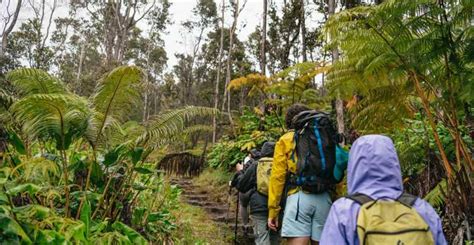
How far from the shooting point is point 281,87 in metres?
7.84

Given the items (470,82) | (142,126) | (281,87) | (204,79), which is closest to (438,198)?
(470,82)

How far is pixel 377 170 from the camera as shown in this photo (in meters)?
1.71

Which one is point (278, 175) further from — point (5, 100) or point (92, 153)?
point (5, 100)

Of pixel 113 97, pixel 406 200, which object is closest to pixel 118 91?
pixel 113 97

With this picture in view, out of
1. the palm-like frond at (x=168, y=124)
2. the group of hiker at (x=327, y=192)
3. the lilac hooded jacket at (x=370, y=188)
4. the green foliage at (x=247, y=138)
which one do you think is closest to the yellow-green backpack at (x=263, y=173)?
the group of hiker at (x=327, y=192)

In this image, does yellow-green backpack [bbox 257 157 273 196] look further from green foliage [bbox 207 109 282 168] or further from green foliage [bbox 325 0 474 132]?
green foliage [bbox 207 109 282 168]

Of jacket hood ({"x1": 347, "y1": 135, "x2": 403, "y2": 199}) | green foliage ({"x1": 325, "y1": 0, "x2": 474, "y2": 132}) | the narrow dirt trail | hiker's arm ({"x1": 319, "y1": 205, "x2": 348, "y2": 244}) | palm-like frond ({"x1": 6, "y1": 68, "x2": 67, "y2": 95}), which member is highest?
green foliage ({"x1": 325, "y1": 0, "x2": 474, "y2": 132})

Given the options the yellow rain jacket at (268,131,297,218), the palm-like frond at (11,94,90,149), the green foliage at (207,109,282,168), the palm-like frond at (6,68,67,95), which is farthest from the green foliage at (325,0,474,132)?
the green foliage at (207,109,282,168)

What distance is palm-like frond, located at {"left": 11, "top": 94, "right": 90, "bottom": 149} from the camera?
3211 millimetres

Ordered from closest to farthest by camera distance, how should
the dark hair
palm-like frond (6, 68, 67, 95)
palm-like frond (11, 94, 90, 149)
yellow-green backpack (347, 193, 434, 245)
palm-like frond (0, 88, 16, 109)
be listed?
yellow-green backpack (347, 193, 434, 245)
palm-like frond (11, 94, 90, 149)
the dark hair
palm-like frond (6, 68, 67, 95)
palm-like frond (0, 88, 16, 109)

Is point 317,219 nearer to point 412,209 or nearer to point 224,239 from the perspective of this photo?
point 412,209

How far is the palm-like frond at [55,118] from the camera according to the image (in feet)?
10.5

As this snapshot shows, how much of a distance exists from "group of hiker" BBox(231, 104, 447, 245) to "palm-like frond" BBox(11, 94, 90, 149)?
1519 mm

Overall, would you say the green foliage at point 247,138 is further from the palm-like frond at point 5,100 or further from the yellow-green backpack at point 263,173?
the palm-like frond at point 5,100
